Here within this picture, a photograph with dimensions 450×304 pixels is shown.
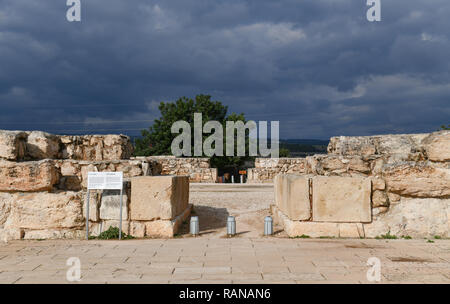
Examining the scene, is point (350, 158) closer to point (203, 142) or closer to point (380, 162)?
point (380, 162)

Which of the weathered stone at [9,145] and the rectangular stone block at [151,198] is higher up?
the weathered stone at [9,145]

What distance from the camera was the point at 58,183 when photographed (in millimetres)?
7668

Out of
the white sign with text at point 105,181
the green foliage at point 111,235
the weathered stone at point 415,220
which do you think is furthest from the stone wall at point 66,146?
the weathered stone at point 415,220

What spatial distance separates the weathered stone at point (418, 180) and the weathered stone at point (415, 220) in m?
0.18

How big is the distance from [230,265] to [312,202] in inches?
105

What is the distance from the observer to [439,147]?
22.7ft

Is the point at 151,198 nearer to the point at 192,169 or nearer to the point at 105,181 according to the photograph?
the point at 105,181

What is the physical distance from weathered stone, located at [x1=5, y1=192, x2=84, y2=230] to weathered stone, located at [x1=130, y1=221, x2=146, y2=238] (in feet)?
3.45

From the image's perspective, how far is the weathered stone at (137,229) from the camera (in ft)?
23.3

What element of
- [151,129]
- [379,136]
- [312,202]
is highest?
[151,129]

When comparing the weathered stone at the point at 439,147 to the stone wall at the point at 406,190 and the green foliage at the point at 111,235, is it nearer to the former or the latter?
the stone wall at the point at 406,190

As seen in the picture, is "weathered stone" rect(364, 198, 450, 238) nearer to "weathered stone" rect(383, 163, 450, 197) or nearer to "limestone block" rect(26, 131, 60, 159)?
"weathered stone" rect(383, 163, 450, 197)

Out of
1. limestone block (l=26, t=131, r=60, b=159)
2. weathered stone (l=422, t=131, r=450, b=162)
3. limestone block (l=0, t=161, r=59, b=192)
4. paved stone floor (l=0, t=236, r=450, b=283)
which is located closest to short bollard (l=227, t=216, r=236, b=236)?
paved stone floor (l=0, t=236, r=450, b=283)
